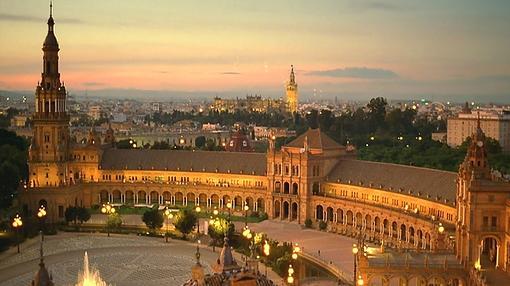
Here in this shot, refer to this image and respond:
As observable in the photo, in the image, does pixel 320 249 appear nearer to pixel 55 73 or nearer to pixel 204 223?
pixel 204 223

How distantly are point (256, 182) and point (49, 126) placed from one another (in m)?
34.8

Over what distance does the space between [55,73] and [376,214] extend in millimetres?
57610

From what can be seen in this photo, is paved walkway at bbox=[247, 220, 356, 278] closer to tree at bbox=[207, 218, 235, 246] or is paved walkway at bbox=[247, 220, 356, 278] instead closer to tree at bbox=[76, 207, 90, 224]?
tree at bbox=[207, 218, 235, 246]

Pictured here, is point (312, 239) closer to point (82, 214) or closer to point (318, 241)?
point (318, 241)

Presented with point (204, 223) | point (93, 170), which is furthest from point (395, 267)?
point (93, 170)

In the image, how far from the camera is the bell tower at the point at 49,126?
12062 centimetres

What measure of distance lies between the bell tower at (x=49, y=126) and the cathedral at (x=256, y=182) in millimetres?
159

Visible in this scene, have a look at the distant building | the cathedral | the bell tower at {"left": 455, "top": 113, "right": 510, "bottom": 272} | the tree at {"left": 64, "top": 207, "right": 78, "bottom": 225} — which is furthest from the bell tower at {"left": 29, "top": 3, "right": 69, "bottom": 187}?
the bell tower at {"left": 455, "top": 113, "right": 510, "bottom": 272}

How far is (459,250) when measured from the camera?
71812 mm

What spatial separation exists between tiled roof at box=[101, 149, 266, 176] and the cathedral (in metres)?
0.17

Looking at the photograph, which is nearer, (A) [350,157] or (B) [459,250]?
(B) [459,250]

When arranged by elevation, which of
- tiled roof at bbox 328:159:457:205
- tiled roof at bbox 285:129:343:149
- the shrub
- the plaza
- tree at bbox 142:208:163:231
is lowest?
the plaza

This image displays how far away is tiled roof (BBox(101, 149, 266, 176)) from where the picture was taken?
126 metres

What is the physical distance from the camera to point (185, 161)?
129750mm
